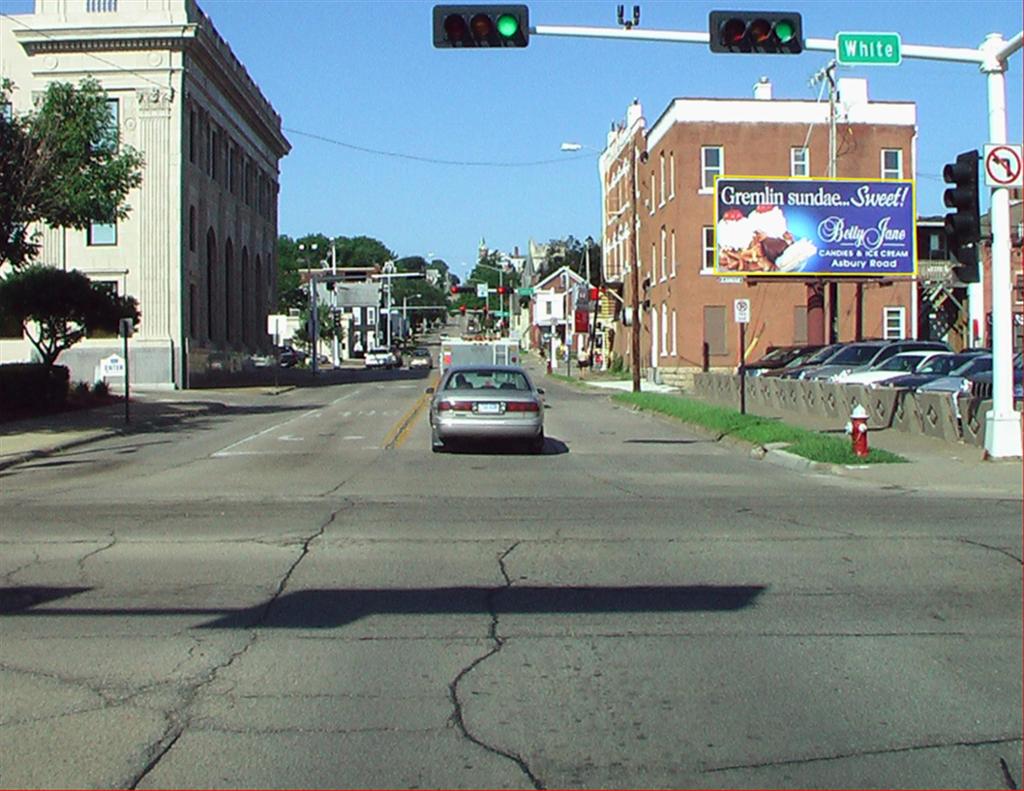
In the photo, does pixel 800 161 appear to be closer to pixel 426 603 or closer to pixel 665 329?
pixel 665 329

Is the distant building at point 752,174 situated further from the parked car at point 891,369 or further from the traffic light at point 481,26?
the traffic light at point 481,26

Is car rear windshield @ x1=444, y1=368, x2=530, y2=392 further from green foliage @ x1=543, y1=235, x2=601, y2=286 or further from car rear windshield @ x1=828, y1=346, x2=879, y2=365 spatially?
green foliage @ x1=543, y1=235, x2=601, y2=286

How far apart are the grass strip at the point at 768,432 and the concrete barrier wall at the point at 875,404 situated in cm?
152

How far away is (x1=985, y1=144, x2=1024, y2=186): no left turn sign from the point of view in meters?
17.0

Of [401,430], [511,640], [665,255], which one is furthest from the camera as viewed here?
[665,255]

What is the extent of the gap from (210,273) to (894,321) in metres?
32.2

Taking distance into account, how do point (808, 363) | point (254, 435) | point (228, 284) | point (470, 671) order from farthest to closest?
point (228, 284), point (808, 363), point (254, 435), point (470, 671)

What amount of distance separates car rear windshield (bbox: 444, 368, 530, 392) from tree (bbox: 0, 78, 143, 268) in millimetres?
11312

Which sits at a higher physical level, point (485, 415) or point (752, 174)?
point (752, 174)

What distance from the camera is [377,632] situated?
311 inches

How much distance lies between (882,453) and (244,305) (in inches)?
2258

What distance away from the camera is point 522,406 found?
20891 mm

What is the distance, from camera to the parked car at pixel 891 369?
3030 cm

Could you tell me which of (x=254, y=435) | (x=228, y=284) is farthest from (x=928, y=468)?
(x=228, y=284)
